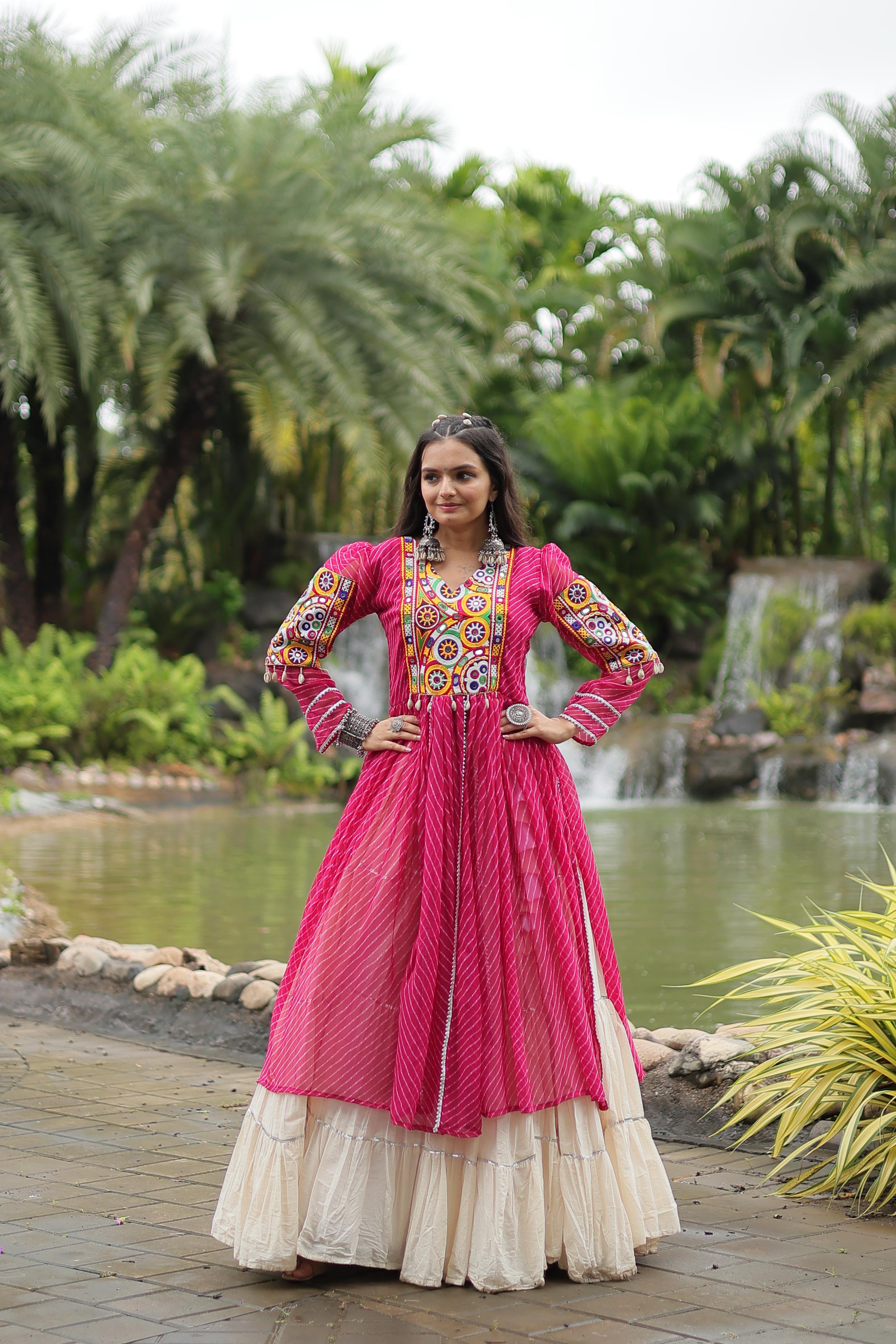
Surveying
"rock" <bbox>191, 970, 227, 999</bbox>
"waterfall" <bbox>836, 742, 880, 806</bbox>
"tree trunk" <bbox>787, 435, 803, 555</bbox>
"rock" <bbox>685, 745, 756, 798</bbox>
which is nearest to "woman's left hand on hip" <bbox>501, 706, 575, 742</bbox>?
"rock" <bbox>191, 970, 227, 999</bbox>

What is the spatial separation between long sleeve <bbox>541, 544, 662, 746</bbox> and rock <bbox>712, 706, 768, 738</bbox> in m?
15.9

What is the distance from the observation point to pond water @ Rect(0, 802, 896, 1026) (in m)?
7.40

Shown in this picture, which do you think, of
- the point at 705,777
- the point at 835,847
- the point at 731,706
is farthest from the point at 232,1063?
the point at 731,706

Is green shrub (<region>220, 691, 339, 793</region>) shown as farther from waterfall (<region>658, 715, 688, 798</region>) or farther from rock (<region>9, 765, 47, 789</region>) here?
waterfall (<region>658, 715, 688, 798</region>)

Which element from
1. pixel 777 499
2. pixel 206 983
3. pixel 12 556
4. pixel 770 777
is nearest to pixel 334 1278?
pixel 206 983

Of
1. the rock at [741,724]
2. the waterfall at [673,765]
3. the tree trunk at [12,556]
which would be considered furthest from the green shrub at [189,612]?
the rock at [741,724]

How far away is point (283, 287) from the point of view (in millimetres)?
17766

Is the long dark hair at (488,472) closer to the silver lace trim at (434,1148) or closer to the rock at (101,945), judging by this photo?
the silver lace trim at (434,1148)

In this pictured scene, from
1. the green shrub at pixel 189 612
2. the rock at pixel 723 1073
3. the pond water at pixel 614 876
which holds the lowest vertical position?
the pond water at pixel 614 876

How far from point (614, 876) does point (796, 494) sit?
53.3 ft


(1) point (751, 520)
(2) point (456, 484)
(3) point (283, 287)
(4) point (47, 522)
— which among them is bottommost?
(2) point (456, 484)

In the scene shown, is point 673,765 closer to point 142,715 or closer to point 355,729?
point 142,715

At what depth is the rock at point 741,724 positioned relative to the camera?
63.1 feet

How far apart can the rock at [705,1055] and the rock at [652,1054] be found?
0.07m
